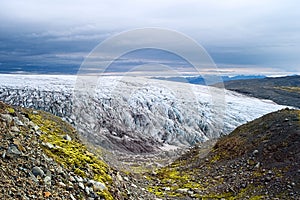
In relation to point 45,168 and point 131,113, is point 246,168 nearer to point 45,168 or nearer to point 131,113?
point 45,168

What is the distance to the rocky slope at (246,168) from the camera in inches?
549

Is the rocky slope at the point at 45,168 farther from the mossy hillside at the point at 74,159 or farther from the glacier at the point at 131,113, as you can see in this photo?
the glacier at the point at 131,113

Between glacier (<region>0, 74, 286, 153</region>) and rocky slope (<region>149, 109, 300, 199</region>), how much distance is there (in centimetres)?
1420

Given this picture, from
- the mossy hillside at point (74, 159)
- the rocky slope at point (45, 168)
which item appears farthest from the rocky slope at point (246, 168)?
the rocky slope at point (45, 168)

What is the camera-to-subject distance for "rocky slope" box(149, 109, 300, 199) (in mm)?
13945

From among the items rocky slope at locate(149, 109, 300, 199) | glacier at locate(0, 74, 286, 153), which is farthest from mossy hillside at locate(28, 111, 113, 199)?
glacier at locate(0, 74, 286, 153)

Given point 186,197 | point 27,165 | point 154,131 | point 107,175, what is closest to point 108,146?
point 154,131

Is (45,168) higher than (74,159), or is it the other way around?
(45,168)

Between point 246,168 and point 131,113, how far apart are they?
27.2 meters

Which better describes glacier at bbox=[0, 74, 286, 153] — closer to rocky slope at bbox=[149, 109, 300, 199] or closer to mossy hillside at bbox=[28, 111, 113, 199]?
A: rocky slope at bbox=[149, 109, 300, 199]

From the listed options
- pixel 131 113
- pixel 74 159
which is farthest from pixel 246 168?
pixel 131 113

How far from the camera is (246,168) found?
16.2 meters

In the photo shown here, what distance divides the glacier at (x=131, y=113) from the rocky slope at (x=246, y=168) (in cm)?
1420

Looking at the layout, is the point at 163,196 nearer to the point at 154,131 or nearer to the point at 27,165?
the point at 27,165
